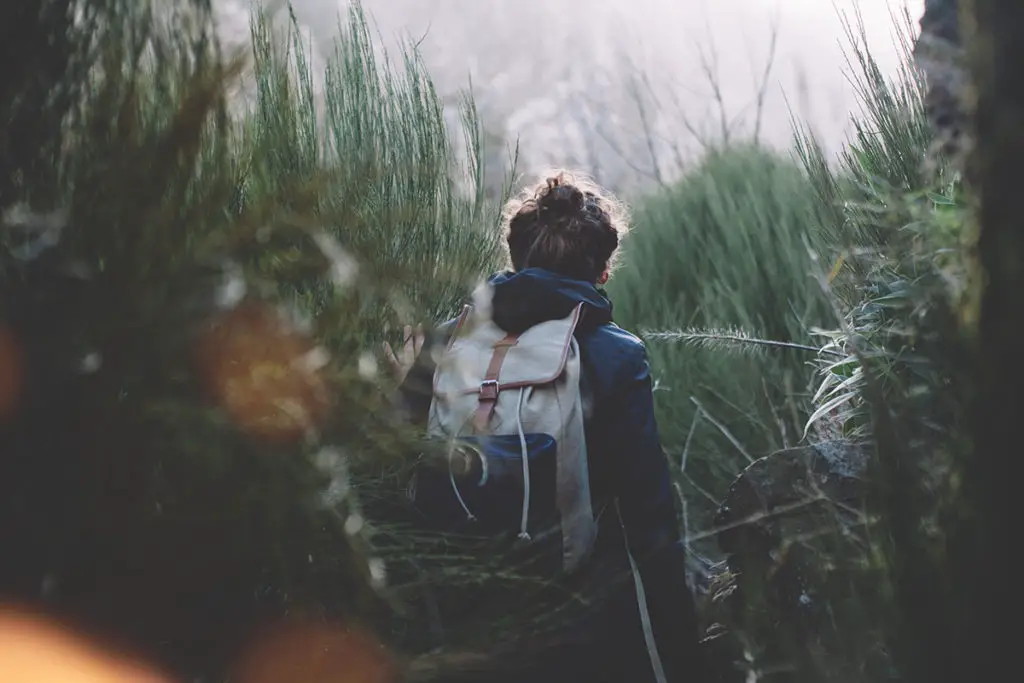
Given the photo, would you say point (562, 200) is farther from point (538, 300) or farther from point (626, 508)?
point (626, 508)

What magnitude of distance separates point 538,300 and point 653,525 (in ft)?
1.71

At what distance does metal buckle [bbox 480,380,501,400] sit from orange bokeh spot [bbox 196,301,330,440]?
909 millimetres

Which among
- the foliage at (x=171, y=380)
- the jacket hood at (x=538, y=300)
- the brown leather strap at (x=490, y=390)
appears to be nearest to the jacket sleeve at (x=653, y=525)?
the jacket hood at (x=538, y=300)

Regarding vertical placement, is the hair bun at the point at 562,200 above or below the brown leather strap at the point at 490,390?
above

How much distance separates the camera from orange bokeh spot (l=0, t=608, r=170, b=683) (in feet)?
3.49

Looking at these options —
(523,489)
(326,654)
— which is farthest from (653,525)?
(326,654)

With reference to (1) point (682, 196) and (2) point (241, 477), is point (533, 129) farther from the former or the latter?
(2) point (241, 477)

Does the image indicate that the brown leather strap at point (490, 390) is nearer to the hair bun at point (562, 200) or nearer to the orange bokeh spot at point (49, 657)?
the hair bun at point (562, 200)

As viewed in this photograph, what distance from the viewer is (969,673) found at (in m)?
1.03

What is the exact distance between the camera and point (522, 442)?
2.03 metres

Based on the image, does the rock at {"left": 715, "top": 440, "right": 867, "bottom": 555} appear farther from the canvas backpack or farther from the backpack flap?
the backpack flap

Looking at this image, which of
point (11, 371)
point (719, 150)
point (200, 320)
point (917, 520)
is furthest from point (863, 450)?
point (719, 150)

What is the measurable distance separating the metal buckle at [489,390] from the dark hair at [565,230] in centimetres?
36

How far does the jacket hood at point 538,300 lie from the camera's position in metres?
2.22
